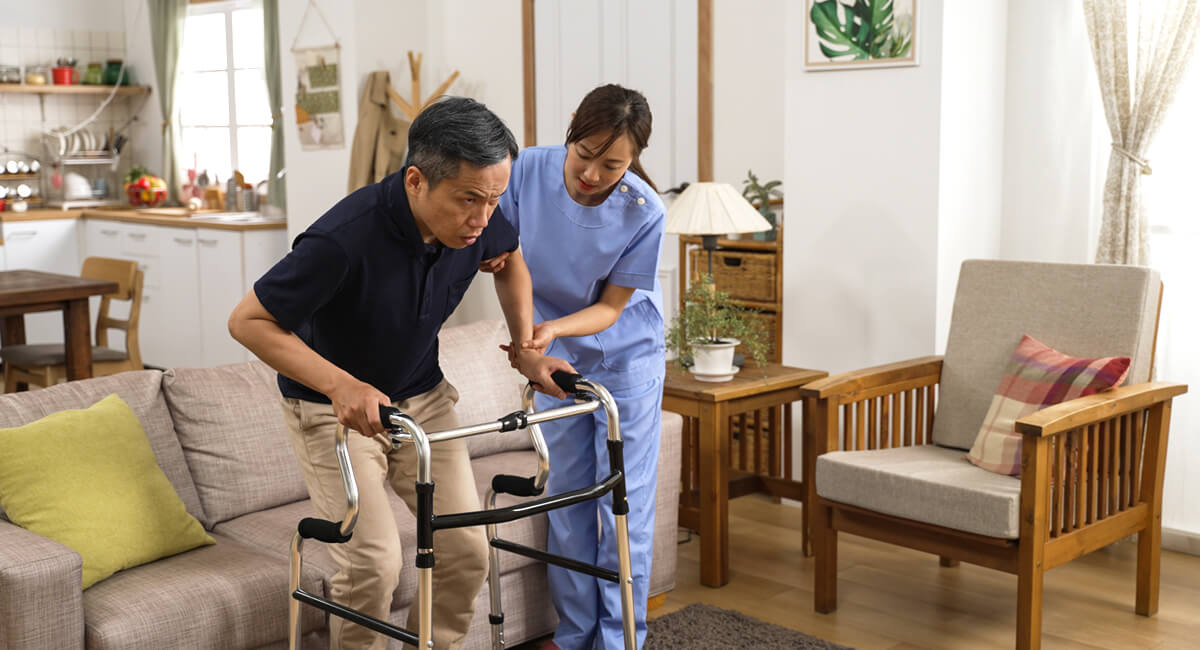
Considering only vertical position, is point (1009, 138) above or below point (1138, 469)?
above

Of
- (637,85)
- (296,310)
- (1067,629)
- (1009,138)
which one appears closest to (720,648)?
(1067,629)

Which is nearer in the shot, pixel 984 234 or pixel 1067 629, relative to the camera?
pixel 1067 629

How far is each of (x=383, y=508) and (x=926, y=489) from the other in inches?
56.4

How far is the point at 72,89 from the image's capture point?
743 centimetres

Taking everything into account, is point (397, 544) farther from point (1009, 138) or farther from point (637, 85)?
point (637, 85)

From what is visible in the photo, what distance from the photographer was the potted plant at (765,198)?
14.4ft

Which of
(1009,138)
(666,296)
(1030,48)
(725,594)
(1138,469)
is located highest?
(1030,48)

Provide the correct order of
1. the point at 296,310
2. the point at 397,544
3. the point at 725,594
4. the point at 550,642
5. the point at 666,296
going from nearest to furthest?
the point at 296,310
the point at 397,544
the point at 550,642
the point at 725,594
the point at 666,296

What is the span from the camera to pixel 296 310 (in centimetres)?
191

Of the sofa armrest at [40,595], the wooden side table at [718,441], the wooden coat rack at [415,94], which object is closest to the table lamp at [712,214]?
the wooden side table at [718,441]

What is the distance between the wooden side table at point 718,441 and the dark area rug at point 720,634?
29cm

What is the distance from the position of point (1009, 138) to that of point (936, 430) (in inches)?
43.0

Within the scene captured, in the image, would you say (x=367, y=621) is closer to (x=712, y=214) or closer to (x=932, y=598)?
(x=932, y=598)

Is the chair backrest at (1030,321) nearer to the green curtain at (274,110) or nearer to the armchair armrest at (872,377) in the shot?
the armchair armrest at (872,377)
